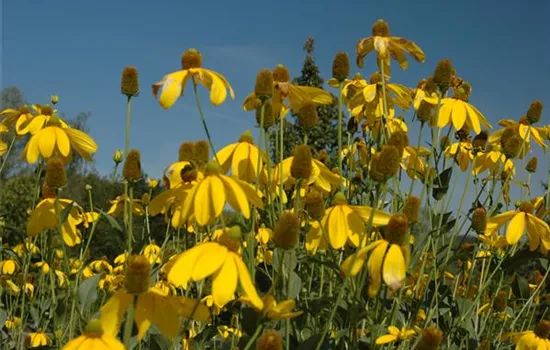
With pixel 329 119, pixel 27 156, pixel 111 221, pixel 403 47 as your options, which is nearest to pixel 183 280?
pixel 111 221

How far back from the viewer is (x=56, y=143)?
2250 millimetres

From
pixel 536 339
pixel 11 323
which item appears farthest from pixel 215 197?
pixel 11 323

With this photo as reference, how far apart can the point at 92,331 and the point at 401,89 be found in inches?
68.8

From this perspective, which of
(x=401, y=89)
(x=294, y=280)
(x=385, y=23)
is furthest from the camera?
(x=401, y=89)

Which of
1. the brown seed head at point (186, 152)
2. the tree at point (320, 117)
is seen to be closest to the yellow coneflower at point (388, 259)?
the brown seed head at point (186, 152)

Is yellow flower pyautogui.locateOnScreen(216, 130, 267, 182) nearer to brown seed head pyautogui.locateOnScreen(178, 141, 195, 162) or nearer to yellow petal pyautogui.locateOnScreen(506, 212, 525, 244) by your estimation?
brown seed head pyautogui.locateOnScreen(178, 141, 195, 162)

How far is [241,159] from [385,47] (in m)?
0.72

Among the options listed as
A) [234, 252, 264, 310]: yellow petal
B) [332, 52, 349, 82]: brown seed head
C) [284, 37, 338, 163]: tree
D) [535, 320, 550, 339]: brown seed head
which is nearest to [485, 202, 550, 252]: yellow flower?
[535, 320, 550, 339]: brown seed head

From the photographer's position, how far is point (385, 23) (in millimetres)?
2416

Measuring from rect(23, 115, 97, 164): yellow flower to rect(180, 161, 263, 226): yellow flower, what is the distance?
2.85ft

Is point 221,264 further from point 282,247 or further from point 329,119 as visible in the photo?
point 329,119

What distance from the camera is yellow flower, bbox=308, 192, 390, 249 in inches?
68.8

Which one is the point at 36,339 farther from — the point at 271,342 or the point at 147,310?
the point at 271,342

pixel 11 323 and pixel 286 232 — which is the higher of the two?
pixel 286 232
